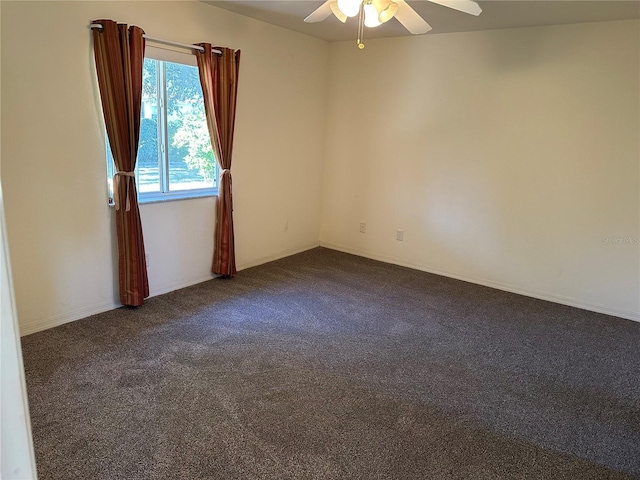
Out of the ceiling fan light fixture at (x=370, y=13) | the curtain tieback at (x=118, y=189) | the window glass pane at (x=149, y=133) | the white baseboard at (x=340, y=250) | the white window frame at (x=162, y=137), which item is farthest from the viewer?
the window glass pane at (x=149, y=133)

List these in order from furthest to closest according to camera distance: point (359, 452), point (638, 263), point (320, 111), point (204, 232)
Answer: point (320, 111)
point (204, 232)
point (638, 263)
point (359, 452)

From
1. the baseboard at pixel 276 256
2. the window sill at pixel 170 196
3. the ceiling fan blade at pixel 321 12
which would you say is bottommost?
the baseboard at pixel 276 256

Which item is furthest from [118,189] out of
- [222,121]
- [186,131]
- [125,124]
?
[222,121]

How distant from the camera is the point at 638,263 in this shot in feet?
12.2

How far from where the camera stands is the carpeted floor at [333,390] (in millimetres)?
2027

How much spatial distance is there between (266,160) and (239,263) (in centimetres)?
111

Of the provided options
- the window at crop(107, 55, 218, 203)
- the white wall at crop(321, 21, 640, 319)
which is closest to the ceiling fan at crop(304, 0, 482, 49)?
the window at crop(107, 55, 218, 203)

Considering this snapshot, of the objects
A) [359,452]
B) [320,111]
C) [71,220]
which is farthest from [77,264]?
[320,111]

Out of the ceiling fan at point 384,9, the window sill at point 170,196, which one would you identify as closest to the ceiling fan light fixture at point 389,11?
the ceiling fan at point 384,9

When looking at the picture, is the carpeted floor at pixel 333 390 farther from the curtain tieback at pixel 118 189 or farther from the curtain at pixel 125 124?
the curtain tieback at pixel 118 189

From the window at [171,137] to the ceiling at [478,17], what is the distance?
72 cm

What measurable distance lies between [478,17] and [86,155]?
324 centimetres

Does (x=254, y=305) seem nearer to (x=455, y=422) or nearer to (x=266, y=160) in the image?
(x=266, y=160)

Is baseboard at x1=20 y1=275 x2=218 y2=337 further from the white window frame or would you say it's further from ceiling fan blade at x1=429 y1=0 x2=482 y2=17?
ceiling fan blade at x1=429 y1=0 x2=482 y2=17
